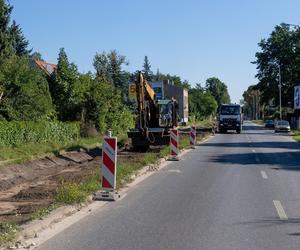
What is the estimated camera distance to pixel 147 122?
2930 cm

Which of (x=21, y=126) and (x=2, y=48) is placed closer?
(x=21, y=126)

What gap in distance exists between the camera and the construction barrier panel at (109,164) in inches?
475

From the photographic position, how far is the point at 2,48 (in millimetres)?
48594

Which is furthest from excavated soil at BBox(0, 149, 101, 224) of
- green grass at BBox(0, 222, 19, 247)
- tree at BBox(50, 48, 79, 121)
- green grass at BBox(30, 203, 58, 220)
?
tree at BBox(50, 48, 79, 121)

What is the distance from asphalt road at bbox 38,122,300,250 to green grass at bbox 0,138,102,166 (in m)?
6.97

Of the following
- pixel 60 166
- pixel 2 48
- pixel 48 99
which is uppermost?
pixel 2 48

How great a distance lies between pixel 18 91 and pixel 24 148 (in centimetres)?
856

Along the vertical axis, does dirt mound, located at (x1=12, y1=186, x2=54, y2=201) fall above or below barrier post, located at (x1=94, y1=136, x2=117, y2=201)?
below

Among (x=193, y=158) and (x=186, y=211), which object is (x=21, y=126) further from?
(x=186, y=211)

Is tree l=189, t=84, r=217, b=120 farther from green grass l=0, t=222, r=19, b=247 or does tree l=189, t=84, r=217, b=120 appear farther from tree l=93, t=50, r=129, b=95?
green grass l=0, t=222, r=19, b=247

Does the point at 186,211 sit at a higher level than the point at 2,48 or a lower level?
lower

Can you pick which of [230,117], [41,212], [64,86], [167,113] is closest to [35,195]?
[41,212]

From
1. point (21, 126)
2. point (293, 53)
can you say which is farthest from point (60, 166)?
point (293, 53)

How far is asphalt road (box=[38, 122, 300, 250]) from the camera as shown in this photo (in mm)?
7879
